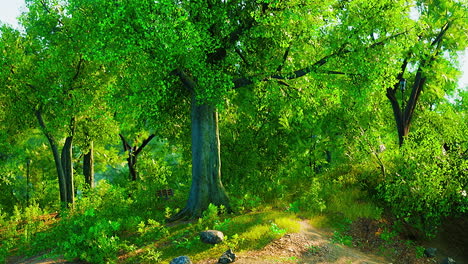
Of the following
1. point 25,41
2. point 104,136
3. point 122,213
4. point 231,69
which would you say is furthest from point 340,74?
point 25,41

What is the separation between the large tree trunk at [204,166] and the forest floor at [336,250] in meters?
3.29

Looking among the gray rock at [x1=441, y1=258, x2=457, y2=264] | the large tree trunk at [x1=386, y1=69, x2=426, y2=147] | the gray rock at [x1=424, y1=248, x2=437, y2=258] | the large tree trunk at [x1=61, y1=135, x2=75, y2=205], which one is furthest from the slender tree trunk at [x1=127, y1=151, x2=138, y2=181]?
the gray rock at [x1=441, y1=258, x2=457, y2=264]

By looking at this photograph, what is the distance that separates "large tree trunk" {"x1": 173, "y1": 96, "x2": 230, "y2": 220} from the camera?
12680 mm

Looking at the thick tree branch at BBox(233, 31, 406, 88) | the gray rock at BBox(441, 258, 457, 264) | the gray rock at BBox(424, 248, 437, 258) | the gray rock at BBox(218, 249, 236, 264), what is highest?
the thick tree branch at BBox(233, 31, 406, 88)

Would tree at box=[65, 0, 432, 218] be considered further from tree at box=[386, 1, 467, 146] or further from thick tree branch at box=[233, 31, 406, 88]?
tree at box=[386, 1, 467, 146]

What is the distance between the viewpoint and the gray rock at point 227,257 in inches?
315

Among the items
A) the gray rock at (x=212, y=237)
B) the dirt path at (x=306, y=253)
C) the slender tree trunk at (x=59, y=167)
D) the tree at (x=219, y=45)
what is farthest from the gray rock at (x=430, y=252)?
the slender tree trunk at (x=59, y=167)

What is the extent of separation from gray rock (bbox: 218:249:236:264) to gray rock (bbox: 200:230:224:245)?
1.06 metres

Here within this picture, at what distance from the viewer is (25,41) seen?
Answer: 19.9m

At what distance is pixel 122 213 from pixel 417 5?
732 inches

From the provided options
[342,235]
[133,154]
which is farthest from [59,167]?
[342,235]

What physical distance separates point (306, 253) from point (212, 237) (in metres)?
2.35

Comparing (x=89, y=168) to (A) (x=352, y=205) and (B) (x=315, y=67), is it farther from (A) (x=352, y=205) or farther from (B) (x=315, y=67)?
(A) (x=352, y=205)

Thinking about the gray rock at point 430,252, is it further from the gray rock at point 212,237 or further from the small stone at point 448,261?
the gray rock at point 212,237
